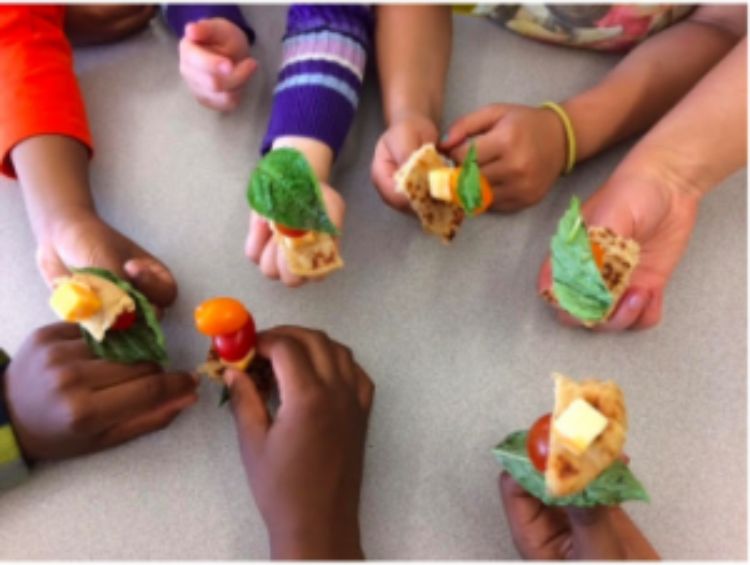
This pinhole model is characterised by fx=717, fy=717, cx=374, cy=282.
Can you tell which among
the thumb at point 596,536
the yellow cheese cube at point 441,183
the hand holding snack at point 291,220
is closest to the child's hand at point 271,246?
the hand holding snack at point 291,220

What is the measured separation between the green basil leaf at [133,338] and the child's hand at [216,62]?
0.27 meters

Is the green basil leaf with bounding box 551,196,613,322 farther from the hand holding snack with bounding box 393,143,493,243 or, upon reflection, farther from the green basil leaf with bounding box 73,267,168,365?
the green basil leaf with bounding box 73,267,168,365

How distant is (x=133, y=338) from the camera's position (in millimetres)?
634

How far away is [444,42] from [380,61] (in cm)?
8

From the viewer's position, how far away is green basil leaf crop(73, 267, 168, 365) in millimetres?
625

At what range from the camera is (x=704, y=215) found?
797mm

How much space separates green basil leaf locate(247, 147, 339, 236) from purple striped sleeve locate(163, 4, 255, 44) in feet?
1.24

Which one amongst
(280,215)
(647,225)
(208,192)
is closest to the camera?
(280,215)

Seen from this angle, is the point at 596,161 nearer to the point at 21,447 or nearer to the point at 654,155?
the point at 654,155

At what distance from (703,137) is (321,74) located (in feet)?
1.35

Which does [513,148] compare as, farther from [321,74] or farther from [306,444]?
[306,444]

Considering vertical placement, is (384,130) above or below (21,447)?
above

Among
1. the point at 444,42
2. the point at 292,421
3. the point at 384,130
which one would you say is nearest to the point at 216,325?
the point at 292,421

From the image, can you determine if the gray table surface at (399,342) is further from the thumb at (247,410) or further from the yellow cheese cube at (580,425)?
the yellow cheese cube at (580,425)
